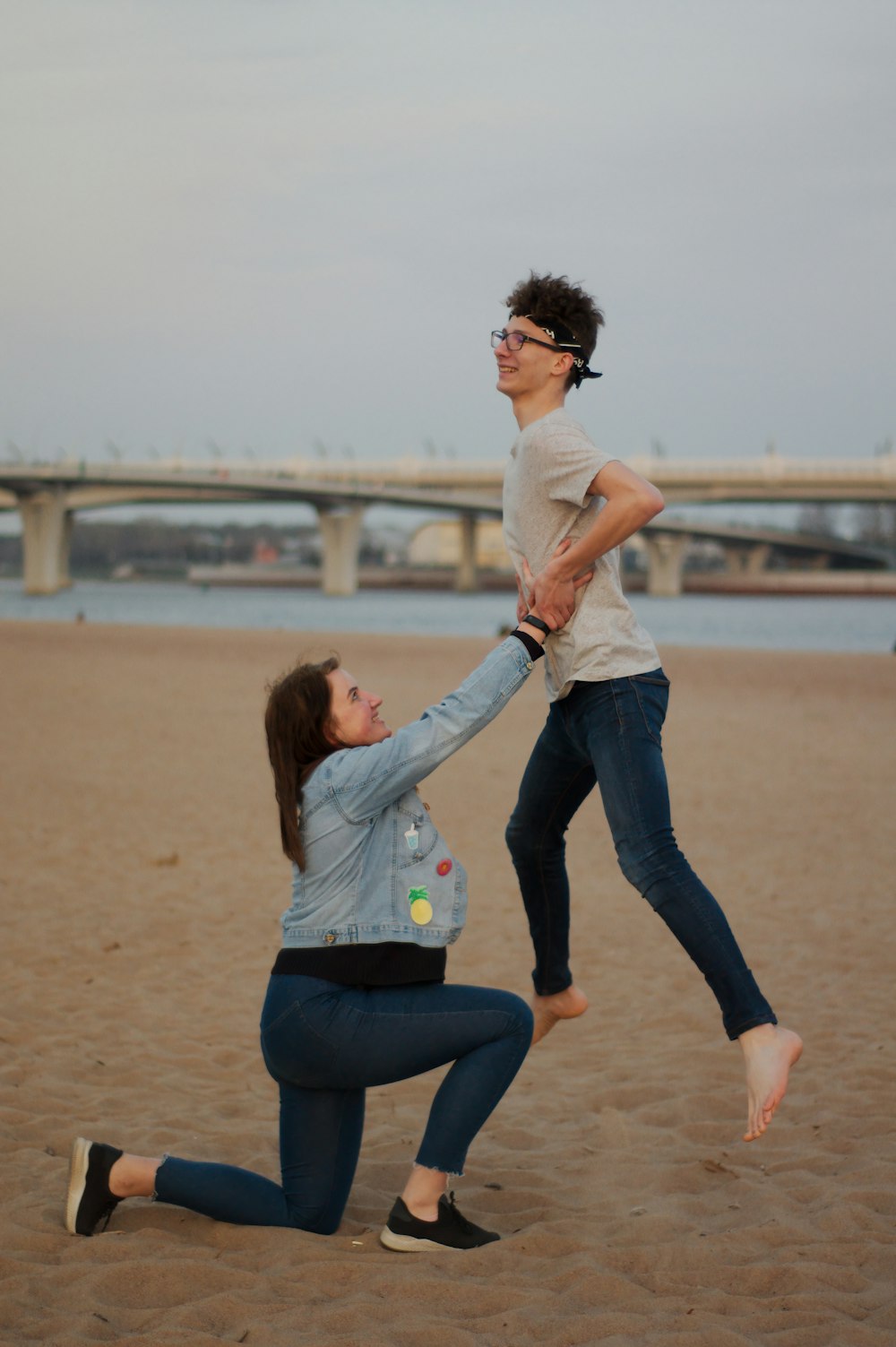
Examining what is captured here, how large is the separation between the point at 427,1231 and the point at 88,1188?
0.84 m

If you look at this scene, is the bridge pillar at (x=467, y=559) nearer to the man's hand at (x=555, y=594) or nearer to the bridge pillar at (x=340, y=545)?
the bridge pillar at (x=340, y=545)

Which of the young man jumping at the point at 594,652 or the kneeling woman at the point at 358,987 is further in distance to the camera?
the young man jumping at the point at 594,652

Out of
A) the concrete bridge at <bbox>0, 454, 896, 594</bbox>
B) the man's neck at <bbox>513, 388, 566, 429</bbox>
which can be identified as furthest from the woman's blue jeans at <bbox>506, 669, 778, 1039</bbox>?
the concrete bridge at <bbox>0, 454, 896, 594</bbox>

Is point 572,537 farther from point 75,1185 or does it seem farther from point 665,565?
point 665,565

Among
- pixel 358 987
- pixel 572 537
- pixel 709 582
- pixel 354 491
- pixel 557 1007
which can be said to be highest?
pixel 354 491

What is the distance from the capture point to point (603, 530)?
3262 mm

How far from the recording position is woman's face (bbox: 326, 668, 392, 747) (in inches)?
127

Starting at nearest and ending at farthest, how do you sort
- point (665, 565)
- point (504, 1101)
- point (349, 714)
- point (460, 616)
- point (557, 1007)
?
1. point (349, 714)
2. point (557, 1007)
3. point (504, 1101)
4. point (460, 616)
5. point (665, 565)

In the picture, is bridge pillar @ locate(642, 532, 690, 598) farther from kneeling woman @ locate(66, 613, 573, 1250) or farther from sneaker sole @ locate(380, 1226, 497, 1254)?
sneaker sole @ locate(380, 1226, 497, 1254)

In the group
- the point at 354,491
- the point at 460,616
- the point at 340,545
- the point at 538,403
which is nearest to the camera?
the point at 538,403

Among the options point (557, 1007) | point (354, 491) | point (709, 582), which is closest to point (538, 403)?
point (557, 1007)

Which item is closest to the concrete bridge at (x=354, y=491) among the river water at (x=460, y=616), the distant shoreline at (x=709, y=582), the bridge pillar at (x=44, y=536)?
the bridge pillar at (x=44, y=536)

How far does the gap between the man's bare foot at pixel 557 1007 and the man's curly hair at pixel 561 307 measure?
182 centimetres

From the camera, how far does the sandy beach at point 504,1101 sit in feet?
9.52
